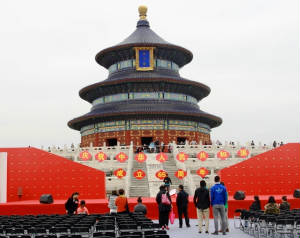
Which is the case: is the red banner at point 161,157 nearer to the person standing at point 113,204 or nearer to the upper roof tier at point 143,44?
the person standing at point 113,204

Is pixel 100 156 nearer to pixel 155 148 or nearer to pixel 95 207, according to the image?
pixel 155 148

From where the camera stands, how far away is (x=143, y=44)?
4469 cm

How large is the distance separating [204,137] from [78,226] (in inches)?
1390

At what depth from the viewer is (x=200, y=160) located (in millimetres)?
29219

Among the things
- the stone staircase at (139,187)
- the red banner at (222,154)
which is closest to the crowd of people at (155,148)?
the red banner at (222,154)

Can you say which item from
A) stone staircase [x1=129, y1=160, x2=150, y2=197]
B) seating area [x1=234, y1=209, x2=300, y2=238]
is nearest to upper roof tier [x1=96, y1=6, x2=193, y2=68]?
stone staircase [x1=129, y1=160, x2=150, y2=197]

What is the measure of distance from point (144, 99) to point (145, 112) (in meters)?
2.83

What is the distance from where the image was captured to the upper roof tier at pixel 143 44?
148 feet

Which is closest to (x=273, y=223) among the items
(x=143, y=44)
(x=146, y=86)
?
(x=146, y=86)

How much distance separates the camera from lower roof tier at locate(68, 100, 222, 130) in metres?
41.2

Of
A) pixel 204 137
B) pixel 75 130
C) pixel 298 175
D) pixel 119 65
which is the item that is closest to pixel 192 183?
pixel 298 175

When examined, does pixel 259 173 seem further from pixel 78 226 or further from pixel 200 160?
pixel 78 226

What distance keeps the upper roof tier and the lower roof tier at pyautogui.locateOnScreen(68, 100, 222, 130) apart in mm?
5603

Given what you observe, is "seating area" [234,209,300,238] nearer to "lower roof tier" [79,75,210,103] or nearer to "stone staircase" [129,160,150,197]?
"stone staircase" [129,160,150,197]
